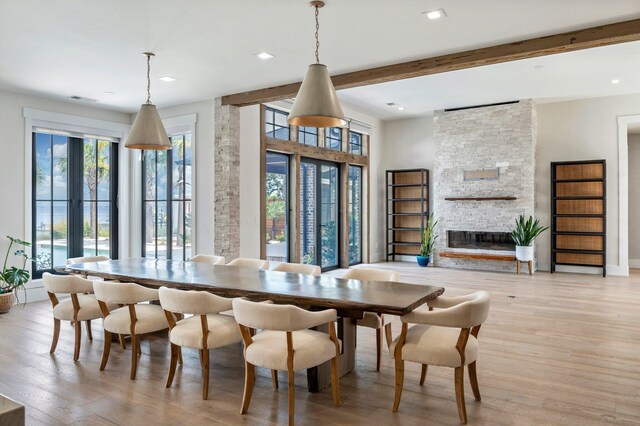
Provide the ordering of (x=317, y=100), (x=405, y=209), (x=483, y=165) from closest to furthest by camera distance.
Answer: (x=317, y=100), (x=483, y=165), (x=405, y=209)

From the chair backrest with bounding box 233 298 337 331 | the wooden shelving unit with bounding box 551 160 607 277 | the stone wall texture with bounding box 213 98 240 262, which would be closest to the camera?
the chair backrest with bounding box 233 298 337 331

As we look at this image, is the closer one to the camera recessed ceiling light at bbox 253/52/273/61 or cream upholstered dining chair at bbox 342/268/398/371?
cream upholstered dining chair at bbox 342/268/398/371

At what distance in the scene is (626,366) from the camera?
381cm

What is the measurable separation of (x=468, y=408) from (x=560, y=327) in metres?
2.60

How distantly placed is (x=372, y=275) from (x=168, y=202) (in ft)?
15.6

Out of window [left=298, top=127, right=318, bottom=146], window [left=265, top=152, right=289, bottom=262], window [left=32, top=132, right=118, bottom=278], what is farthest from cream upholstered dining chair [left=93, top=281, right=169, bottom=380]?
window [left=298, top=127, right=318, bottom=146]

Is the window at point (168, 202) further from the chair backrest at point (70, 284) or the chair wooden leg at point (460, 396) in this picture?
the chair wooden leg at point (460, 396)

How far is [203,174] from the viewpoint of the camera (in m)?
7.25

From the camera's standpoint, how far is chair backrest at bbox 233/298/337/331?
2676mm

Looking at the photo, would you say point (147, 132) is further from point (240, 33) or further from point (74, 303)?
point (74, 303)

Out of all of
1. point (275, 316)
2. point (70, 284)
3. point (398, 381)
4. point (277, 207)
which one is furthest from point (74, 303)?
point (277, 207)

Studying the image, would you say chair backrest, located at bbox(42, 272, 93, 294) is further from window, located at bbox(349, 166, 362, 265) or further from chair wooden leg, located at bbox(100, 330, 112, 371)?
window, located at bbox(349, 166, 362, 265)

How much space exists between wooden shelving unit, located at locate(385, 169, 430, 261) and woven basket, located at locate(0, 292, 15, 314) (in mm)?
7580

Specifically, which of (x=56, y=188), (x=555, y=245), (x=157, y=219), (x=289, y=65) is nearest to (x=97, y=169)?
(x=56, y=188)
